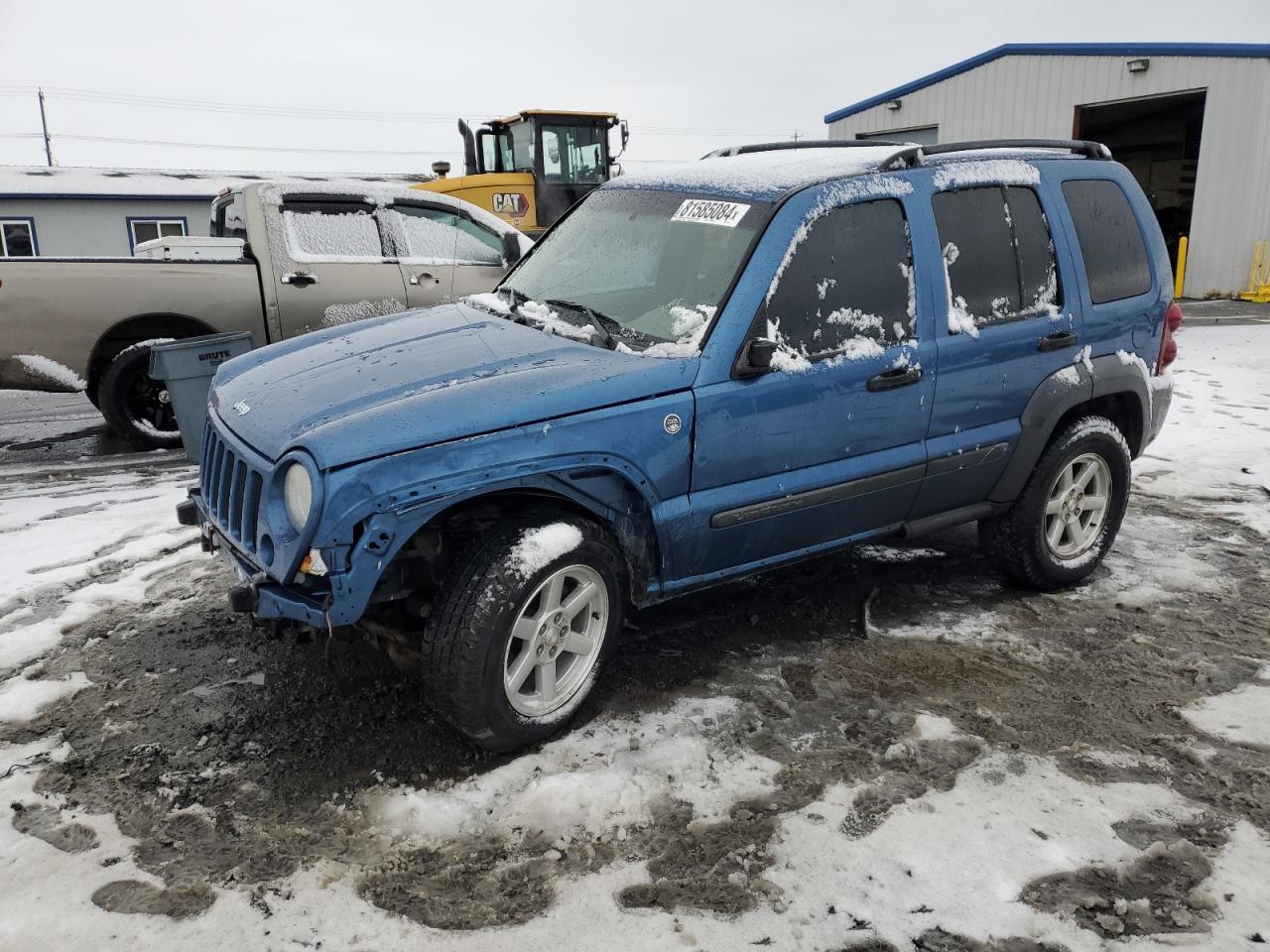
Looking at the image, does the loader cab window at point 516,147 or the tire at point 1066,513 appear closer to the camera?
the tire at point 1066,513

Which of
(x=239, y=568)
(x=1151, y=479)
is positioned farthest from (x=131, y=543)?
(x=1151, y=479)

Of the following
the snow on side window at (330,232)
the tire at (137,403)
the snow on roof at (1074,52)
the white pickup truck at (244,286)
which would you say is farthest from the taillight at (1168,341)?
the snow on roof at (1074,52)

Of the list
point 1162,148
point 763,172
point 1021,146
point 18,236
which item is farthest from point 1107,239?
point 18,236

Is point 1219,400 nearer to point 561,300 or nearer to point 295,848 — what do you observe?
point 561,300

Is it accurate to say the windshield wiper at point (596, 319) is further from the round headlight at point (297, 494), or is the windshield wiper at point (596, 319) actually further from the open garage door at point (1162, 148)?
the open garage door at point (1162, 148)

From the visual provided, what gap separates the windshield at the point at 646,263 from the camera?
3.57m

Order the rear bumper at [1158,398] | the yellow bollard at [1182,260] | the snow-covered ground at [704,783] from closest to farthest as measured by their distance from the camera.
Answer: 1. the snow-covered ground at [704,783]
2. the rear bumper at [1158,398]
3. the yellow bollard at [1182,260]


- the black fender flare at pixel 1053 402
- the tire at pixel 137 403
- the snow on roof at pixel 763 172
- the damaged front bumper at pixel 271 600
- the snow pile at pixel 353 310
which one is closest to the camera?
the damaged front bumper at pixel 271 600

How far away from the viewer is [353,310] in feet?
25.1

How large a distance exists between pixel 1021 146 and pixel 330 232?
5367 mm

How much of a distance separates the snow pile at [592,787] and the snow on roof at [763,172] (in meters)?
2.04

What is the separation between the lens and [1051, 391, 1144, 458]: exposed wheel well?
4512 mm

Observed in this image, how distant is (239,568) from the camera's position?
325 cm

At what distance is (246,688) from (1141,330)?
4265mm
